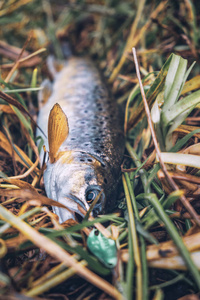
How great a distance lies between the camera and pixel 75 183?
52.6 inches

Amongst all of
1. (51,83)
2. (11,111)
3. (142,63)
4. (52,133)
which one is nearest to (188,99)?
(52,133)

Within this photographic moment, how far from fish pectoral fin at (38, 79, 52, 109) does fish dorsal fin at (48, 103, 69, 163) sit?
2.51ft

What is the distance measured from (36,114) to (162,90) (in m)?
1.24

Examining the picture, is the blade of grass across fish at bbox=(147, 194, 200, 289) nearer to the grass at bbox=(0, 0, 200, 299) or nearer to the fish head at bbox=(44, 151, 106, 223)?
the grass at bbox=(0, 0, 200, 299)

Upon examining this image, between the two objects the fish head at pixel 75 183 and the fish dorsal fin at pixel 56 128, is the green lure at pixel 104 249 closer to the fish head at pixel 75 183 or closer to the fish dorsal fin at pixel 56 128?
the fish head at pixel 75 183

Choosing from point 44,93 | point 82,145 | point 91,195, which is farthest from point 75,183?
point 44,93

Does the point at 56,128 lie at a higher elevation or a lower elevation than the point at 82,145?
higher

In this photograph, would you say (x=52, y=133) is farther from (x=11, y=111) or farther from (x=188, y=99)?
(x=188, y=99)

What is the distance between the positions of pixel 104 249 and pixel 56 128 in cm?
82

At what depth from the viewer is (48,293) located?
0.98 metres

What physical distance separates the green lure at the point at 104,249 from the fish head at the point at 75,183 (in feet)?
0.62

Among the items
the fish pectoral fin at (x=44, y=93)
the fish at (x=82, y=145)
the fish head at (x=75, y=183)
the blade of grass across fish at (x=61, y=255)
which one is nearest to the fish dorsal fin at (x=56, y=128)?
the fish at (x=82, y=145)

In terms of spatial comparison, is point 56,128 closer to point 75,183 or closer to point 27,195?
point 75,183

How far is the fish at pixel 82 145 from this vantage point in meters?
1.31
